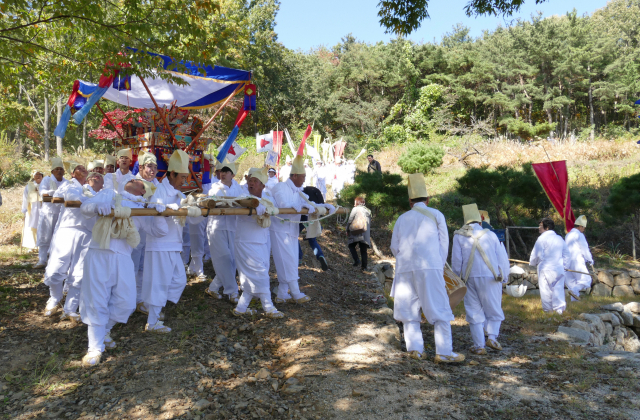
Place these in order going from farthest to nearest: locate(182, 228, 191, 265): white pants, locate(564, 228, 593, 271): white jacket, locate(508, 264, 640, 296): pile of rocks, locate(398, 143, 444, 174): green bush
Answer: locate(398, 143, 444, 174): green bush → locate(508, 264, 640, 296): pile of rocks → locate(564, 228, 593, 271): white jacket → locate(182, 228, 191, 265): white pants

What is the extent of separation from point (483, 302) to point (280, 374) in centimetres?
292

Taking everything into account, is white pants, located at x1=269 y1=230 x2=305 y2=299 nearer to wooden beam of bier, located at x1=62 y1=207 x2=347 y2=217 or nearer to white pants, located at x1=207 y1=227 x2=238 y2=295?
wooden beam of bier, located at x1=62 y1=207 x2=347 y2=217

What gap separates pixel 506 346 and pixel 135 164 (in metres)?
6.06

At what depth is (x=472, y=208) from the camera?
5773 millimetres

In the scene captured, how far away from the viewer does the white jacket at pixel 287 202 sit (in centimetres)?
578

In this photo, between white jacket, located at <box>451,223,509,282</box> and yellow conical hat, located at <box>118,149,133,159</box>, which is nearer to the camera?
white jacket, located at <box>451,223,509,282</box>

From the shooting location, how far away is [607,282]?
10508 mm

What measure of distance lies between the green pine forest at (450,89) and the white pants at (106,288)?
63.7ft

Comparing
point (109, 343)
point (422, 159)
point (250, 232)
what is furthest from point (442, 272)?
point (422, 159)

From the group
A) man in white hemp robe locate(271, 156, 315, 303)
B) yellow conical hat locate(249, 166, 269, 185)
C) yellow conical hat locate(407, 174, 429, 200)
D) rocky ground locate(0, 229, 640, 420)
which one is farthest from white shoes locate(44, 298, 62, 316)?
yellow conical hat locate(407, 174, 429, 200)

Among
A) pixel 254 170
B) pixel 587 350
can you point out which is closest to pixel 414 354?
pixel 587 350

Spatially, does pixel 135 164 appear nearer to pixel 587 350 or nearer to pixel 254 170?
pixel 254 170

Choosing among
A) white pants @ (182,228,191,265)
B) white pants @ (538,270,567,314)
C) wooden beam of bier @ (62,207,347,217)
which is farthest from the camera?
white pants @ (538,270,567,314)

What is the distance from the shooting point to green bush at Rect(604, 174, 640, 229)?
10.8m
